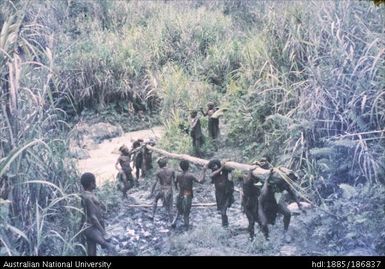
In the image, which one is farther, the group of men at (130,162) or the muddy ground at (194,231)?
the group of men at (130,162)

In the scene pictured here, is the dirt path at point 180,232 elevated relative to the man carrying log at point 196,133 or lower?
lower

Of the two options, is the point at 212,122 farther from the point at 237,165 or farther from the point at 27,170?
the point at 27,170

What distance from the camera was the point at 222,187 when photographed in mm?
3744

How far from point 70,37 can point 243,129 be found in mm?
2690

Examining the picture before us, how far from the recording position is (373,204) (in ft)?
11.3

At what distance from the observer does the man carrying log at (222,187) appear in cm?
375

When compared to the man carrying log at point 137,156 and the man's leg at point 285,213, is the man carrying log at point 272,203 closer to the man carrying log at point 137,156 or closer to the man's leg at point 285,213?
the man's leg at point 285,213

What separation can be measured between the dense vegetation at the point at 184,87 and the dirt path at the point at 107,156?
205 mm

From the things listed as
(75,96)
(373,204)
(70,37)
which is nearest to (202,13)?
(70,37)

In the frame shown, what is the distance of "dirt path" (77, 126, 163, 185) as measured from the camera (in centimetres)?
438

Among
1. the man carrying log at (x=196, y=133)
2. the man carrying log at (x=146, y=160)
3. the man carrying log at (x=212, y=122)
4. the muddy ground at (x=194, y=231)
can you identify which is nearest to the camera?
the muddy ground at (x=194, y=231)

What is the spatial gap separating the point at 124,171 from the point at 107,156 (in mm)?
597

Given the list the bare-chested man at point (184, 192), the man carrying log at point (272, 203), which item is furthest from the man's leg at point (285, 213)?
the bare-chested man at point (184, 192)

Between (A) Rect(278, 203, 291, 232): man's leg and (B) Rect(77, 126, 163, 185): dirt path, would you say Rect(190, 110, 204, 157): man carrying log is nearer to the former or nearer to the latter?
(B) Rect(77, 126, 163, 185): dirt path
